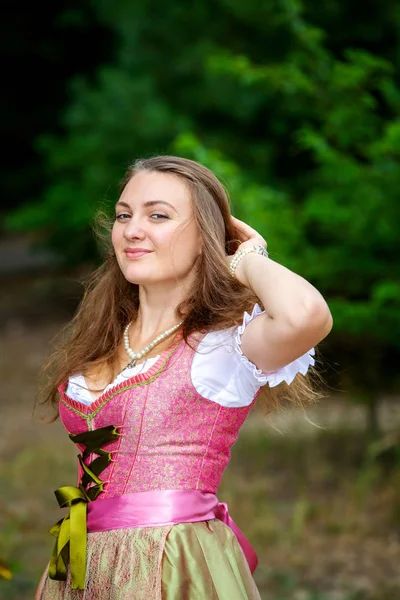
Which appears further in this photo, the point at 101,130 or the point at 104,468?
the point at 101,130

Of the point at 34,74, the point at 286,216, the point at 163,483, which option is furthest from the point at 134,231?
the point at 34,74

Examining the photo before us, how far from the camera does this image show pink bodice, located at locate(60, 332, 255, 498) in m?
2.04

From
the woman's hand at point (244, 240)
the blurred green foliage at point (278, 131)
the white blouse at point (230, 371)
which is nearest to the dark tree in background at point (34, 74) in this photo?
the blurred green foliage at point (278, 131)

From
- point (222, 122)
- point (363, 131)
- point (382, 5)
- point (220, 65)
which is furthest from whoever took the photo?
point (222, 122)

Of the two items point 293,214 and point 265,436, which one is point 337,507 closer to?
point 265,436

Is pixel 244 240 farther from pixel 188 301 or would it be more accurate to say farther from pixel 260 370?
pixel 260 370

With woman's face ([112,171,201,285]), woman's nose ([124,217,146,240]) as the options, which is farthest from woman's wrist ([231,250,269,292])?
woman's nose ([124,217,146,240])

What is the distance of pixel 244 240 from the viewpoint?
231 cm

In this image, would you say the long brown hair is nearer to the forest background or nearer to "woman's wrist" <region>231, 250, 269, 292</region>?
"woman's wrist" <region>231, 250, 269, 292</region>

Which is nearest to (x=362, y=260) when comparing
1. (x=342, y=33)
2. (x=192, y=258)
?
(x=342, y=33)

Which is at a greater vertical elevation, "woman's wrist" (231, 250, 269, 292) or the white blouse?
"woman's wrist" (231, 250, 269, 292)

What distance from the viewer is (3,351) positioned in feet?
36.6

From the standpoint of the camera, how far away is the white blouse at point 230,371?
2.03 metres

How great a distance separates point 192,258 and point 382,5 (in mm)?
5797
